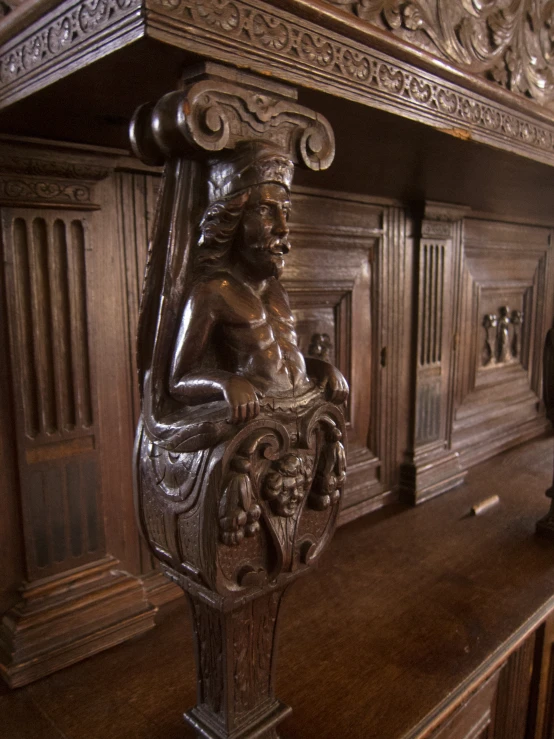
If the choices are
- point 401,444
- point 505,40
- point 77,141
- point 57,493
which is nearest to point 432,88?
point 505,40

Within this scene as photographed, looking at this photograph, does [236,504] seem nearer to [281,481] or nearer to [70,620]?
[281,481]

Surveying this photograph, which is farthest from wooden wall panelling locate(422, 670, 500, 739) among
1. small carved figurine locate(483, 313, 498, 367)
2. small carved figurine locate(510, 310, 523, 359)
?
small carved figurine locate(510, 310, 523, 359)

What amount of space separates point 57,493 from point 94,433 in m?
0.14

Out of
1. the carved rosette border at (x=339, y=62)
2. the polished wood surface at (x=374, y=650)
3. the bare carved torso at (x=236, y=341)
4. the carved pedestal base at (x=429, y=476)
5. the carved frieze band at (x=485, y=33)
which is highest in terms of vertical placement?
the carved frieze band at (x=485, y=33)

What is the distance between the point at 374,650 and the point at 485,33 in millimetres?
1271

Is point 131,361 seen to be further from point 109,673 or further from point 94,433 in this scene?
point 109,673

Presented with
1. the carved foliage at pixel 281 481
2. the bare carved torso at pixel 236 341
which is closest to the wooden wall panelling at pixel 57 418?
the bare carved torso at pixel 236 341

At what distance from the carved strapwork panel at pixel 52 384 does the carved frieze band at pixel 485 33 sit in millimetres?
691

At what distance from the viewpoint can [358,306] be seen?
1.89 metres

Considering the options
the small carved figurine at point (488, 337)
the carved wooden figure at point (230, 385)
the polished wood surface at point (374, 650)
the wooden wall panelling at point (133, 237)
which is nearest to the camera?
the carved wooden figure at point (230, 385)

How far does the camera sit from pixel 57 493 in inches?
47.7

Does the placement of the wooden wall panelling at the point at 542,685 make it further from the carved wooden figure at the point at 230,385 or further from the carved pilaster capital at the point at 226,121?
the carved pilaster capital at the point at 226,121

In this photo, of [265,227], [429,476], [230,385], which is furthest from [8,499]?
[429,476]

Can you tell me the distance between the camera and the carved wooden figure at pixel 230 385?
2.46ft
